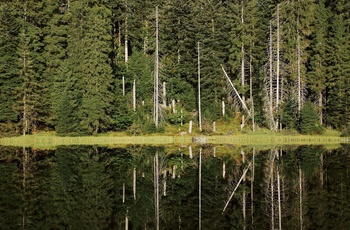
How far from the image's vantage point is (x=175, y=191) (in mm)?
21469

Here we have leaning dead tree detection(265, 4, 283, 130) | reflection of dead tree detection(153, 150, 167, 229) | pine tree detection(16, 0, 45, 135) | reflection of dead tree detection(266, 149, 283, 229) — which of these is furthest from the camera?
leaning dead tree detection(265, 4, 283, 130)

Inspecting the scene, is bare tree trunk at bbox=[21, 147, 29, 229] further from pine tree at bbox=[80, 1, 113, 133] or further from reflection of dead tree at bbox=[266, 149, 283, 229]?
pine tree at bbox=[80, 1, 113, 133]

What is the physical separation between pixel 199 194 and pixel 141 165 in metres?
9.10

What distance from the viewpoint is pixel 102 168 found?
2814cm

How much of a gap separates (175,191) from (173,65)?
131ft

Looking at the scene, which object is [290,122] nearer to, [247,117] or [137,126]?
[247,117]

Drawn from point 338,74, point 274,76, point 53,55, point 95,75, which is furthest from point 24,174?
point 338,74

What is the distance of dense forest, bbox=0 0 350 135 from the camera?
167ft

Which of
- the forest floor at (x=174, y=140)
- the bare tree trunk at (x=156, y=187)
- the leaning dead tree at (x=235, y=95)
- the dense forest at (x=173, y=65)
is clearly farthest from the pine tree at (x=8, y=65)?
the bare tree trunk at (x=156, y=187)

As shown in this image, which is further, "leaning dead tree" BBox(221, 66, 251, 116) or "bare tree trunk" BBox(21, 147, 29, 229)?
"leaning dead tree" BBox(221, 66, 251, 116)

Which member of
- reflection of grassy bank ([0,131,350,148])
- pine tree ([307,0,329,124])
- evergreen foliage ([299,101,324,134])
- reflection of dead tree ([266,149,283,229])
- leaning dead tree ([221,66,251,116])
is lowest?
reflection of dead tree ([266,149,283,229])

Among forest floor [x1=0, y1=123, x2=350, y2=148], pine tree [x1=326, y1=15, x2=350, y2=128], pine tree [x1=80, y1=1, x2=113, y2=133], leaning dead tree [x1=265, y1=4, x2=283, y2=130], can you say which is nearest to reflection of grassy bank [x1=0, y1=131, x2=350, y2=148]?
forest floor [x1=0, y1=123, x2=350, y2=148]

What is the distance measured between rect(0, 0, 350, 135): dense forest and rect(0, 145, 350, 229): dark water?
17.4 m

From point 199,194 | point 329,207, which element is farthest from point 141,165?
point 329,207
